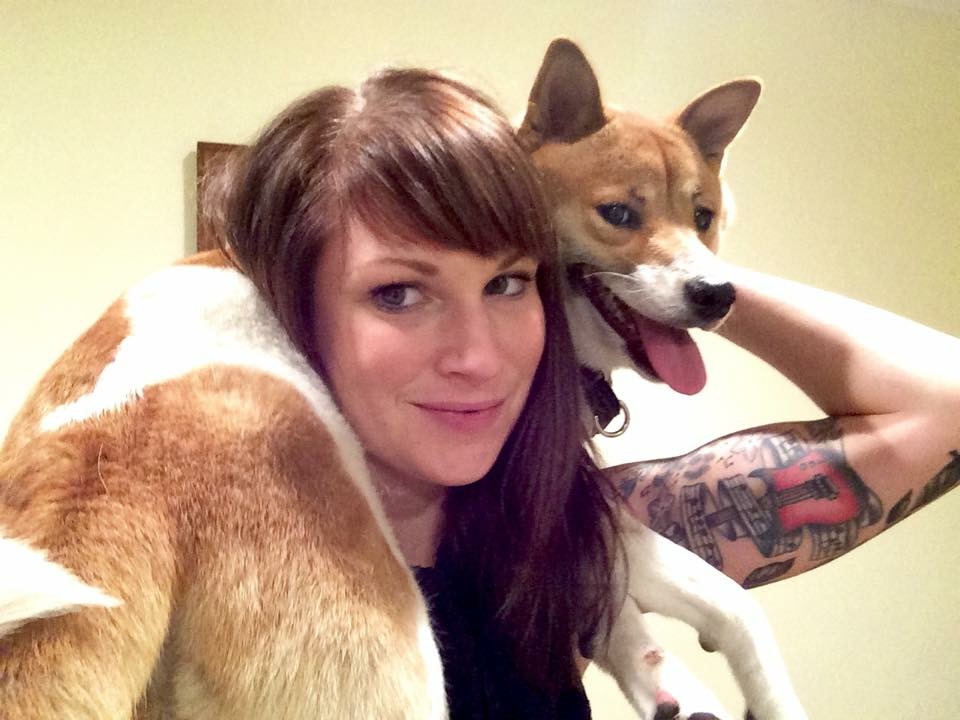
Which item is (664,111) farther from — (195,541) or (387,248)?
(195,541)

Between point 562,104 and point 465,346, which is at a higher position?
point 562,104

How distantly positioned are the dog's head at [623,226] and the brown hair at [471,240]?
130 millimetres

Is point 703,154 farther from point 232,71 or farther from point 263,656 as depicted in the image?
point 232,71

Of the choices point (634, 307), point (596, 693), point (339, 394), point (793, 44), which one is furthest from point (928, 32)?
point (339, 394)

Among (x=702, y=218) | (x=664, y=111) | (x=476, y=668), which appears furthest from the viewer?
(x=664, y=111)

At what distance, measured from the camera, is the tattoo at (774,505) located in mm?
867

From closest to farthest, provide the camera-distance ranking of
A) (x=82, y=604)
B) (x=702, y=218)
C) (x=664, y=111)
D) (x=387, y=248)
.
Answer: (x=82, y=604)
(x=387, y=248)
(x=702, y=218)
(x=664, y=111)

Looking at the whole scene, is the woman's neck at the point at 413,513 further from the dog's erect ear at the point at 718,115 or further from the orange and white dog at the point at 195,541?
the dog's erect ear at the point at 718,115

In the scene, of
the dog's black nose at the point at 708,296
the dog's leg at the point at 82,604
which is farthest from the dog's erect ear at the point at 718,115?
the dog's leg at the point at 82,604

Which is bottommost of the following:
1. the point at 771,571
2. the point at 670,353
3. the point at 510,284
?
the point at 771,571

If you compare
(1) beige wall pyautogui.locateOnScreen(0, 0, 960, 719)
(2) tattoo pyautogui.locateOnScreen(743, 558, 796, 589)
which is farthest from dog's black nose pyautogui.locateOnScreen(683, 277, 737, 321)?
(1) beige wall pyautogui.locateOnScreen(0, 0, 960, 719)

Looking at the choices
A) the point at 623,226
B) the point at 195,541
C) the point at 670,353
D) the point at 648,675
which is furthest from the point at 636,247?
the point at 195,541

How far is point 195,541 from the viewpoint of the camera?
1.48 feet

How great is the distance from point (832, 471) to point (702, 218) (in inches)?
13.5
